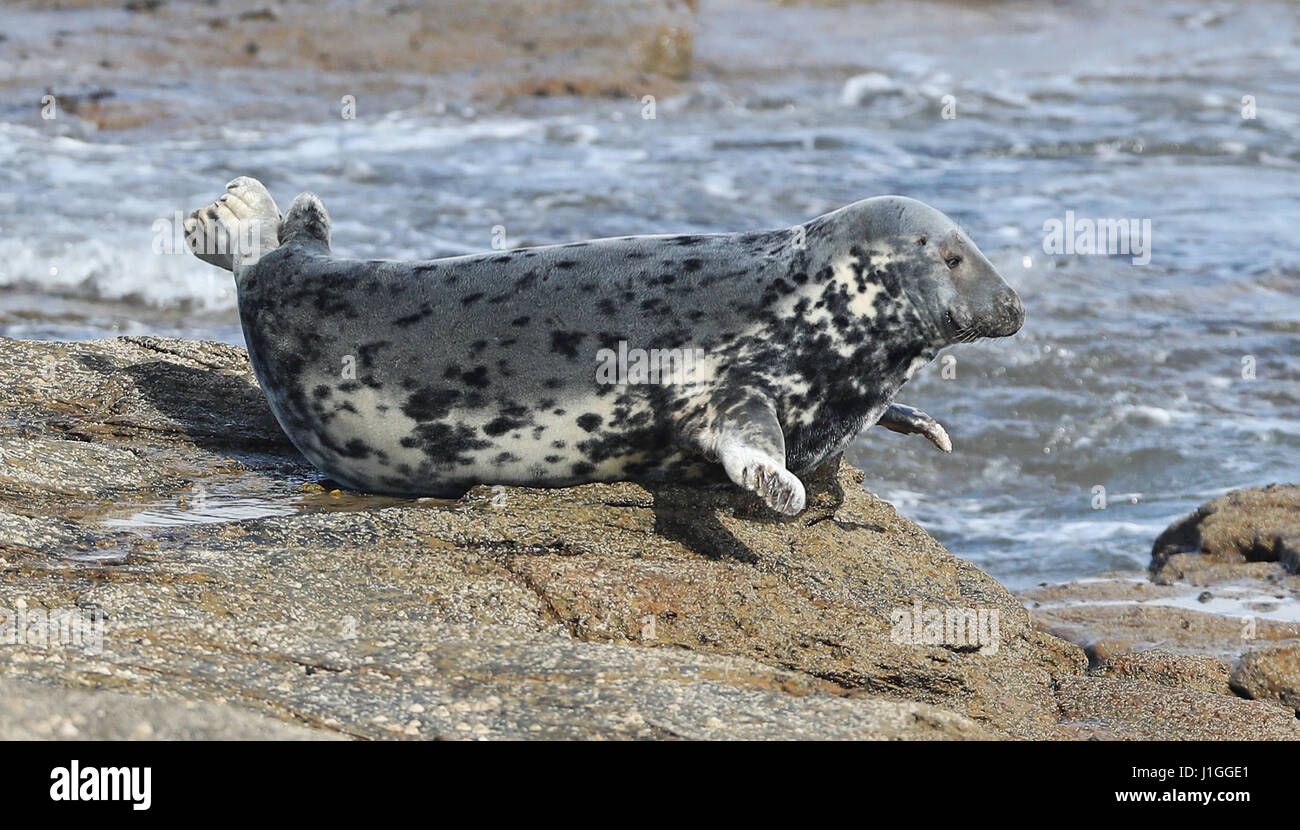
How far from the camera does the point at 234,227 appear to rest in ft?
17.8

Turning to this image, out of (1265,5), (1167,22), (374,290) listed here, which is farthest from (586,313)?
(1265,5)

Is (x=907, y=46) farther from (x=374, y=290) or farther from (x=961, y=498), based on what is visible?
(x=374, y=290)

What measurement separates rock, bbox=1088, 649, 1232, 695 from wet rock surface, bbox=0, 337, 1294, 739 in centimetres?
3

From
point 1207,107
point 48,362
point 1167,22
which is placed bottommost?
point 48,362

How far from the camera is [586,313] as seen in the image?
481 centimetres

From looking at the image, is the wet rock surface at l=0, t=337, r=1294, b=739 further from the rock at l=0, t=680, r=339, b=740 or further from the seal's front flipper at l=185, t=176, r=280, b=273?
the seal's front flipper at l=185, t=176, r=280, b=273

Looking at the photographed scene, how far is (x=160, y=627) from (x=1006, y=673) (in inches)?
95.2

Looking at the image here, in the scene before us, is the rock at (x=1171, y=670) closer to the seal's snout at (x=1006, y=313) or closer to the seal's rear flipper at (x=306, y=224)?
the seal's snout at (x=1006, y=313)

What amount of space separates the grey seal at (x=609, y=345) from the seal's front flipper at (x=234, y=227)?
0.30 m

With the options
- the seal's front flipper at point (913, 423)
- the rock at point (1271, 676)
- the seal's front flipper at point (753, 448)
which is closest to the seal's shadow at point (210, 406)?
the seal's front flipper at point (753, 448)

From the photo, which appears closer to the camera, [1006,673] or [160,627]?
[160,627]

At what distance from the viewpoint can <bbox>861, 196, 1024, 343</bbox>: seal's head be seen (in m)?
4.89

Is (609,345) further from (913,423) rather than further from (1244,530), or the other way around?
(1244,530)

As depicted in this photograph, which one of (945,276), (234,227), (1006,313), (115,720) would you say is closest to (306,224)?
(234,227)
